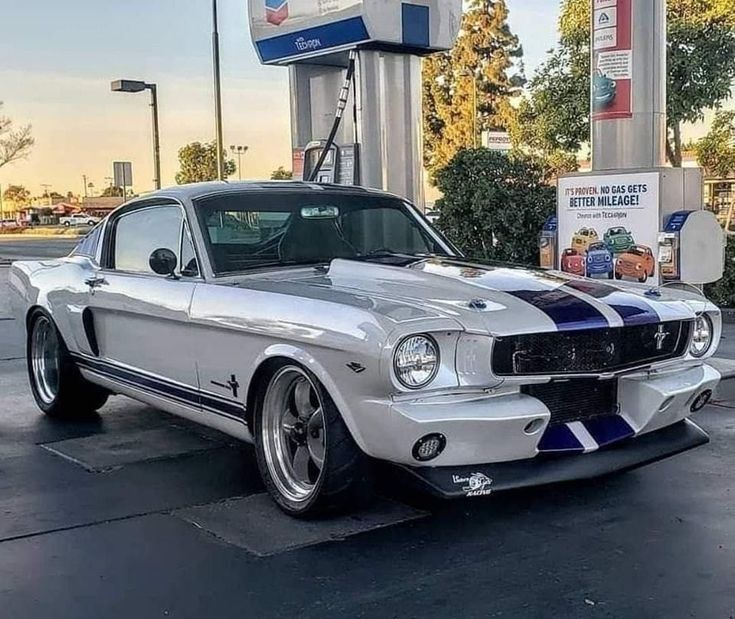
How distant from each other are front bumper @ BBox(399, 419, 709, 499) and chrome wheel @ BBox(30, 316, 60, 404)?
3.57 metres

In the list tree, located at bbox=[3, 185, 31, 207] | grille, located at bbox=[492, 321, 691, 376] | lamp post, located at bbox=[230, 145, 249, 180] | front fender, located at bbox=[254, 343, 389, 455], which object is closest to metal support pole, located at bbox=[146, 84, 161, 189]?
front fender, located at bbox=[254, 343, 389, 455]

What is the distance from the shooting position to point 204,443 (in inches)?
235

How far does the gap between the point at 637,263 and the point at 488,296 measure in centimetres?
387

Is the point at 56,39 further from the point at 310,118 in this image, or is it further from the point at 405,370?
the point at 405,370

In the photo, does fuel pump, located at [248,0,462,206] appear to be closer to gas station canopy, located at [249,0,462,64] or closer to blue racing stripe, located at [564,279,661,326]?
gas station canopy, located at [249,0,462,64]

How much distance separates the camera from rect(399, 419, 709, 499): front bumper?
3.98 metres

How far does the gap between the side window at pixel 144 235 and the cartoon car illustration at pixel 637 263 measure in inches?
152

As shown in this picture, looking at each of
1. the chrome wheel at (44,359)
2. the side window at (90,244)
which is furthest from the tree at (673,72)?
the chrome wheel at (44,359)

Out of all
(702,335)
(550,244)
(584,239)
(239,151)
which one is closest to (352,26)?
(550,244)

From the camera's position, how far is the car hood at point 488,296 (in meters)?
4.05

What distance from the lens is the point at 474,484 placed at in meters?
3.99

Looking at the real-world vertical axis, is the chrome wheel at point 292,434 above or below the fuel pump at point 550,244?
below

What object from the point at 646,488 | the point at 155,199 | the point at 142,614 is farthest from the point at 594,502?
the point at 155,199

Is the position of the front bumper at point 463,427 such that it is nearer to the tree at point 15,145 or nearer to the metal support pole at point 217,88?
the metal support pole at point 217,88
